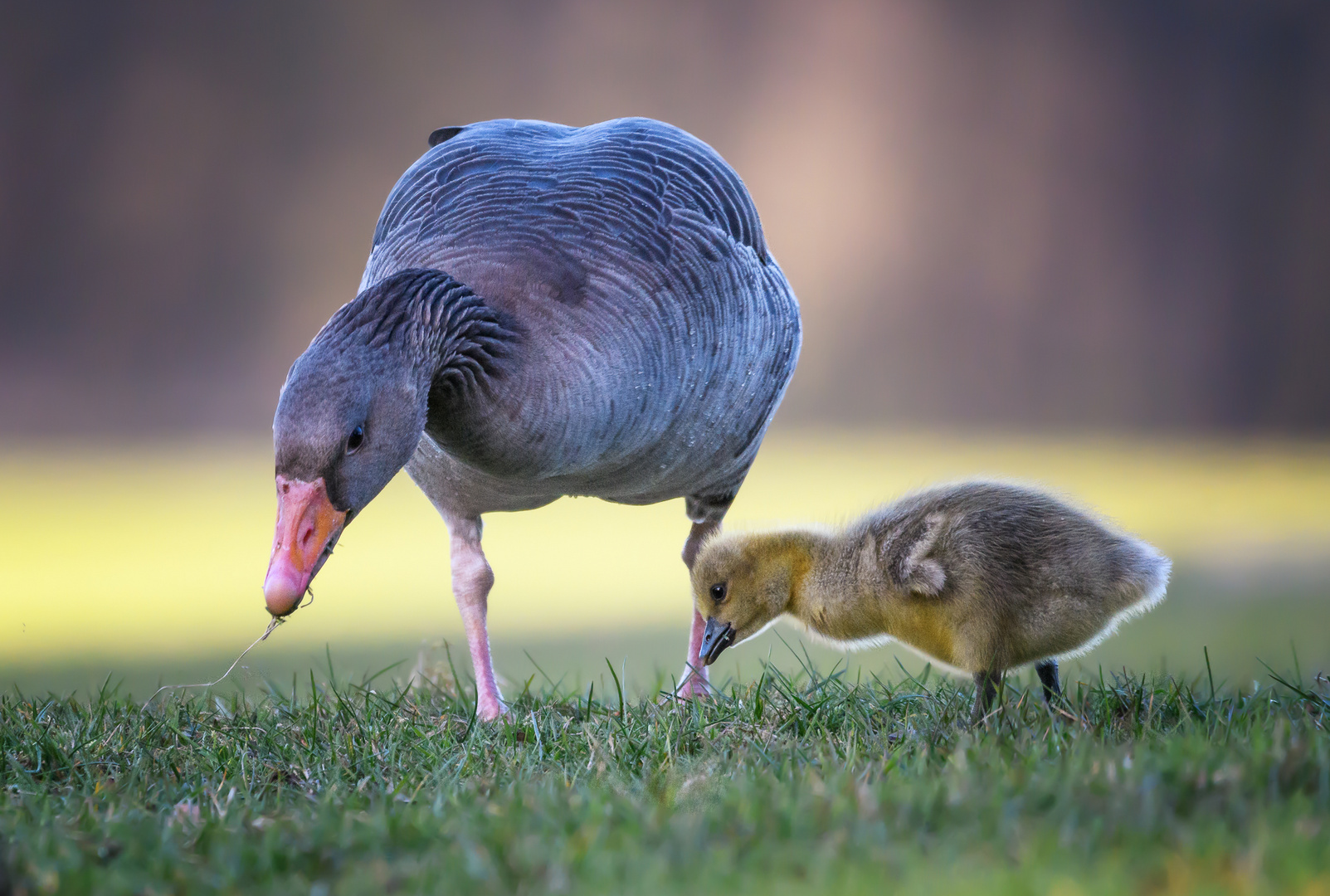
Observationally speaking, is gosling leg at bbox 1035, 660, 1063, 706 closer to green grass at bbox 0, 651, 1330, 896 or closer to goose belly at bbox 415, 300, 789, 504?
green grass at bbox 0, 651, 1330, 896

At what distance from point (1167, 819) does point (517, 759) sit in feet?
5.44

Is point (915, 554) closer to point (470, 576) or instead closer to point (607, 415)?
point (607, 415)

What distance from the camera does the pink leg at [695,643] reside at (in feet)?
13.2

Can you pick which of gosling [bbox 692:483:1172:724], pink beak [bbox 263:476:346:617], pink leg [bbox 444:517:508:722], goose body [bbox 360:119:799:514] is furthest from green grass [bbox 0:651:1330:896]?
goose body [bbox 360:119:799:514]

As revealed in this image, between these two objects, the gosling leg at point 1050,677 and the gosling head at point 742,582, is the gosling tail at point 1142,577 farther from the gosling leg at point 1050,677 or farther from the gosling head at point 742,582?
the gosling head at point 742,582

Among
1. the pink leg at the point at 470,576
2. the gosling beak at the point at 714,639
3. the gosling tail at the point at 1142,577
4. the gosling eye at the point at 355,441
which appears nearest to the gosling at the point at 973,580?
the gosling tail at the point at 1142,577

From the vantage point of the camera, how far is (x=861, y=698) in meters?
3.45

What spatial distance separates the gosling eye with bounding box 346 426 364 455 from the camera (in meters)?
2.83

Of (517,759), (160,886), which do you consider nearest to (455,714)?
(517,759)

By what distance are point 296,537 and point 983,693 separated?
184 cm

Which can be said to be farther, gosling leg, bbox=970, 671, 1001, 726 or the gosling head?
the gosling head

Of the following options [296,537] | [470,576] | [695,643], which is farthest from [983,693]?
[470,576]

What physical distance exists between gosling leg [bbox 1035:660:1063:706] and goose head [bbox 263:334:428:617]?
1952mm

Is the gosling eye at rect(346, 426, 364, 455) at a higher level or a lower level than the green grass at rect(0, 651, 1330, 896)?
higher
